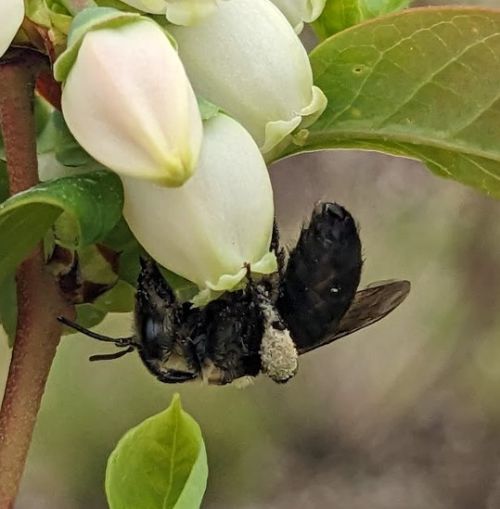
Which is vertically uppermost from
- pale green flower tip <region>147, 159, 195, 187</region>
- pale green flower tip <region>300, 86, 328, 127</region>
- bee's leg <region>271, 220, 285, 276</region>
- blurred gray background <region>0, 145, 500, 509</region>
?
pale green flower tip <region>147, 159, 195, 187</region>

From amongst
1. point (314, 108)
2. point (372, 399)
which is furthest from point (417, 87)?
point (372, 399)

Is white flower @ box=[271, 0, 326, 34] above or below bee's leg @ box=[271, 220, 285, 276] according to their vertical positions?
above

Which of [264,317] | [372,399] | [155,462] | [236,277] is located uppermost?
[236,277]

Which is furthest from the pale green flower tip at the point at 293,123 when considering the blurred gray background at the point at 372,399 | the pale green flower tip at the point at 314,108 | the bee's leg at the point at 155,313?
the blurred gray background at the point at 372,399

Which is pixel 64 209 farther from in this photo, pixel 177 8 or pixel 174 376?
pixel 174 376

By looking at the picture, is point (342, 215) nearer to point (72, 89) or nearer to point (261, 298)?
point (261, 298)

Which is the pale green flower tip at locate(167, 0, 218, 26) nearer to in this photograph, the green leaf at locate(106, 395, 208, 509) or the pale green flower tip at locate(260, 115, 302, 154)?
the pale green flower tip at locate(260, 115, 302, 154)

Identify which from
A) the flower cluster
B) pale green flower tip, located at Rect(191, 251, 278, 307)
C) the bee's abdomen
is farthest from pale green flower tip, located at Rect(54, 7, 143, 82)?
the bee's abdomen
